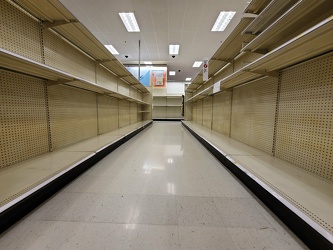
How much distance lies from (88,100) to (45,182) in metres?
1.99

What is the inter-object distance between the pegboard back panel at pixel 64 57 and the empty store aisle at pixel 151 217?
1.55m

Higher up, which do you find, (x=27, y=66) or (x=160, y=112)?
(x=27, y=66)

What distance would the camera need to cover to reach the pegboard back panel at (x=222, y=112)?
331cm

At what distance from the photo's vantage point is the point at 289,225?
3.24 ft

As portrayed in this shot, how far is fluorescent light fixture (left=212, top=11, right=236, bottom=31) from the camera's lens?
4484 mm

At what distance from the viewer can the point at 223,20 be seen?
485cm

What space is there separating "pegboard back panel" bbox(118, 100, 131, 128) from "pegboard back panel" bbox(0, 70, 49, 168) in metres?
2.99

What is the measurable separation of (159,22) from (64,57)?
12.9ft

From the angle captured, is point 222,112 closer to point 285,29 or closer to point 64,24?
point 285,29

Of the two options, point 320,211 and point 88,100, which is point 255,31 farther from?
point 88,100

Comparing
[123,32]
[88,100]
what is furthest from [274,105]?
[123,32]

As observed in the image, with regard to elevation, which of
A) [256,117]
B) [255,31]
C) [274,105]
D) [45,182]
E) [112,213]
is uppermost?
[255,31]

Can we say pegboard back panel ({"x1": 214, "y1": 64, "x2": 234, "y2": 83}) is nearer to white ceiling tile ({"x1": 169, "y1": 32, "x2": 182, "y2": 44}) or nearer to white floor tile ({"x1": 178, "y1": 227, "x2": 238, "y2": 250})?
white ceiling tile ({"x1": 169, "y1": 32, "x2": 182, "y2": 44})

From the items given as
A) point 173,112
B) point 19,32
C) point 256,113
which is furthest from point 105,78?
point 173,112
